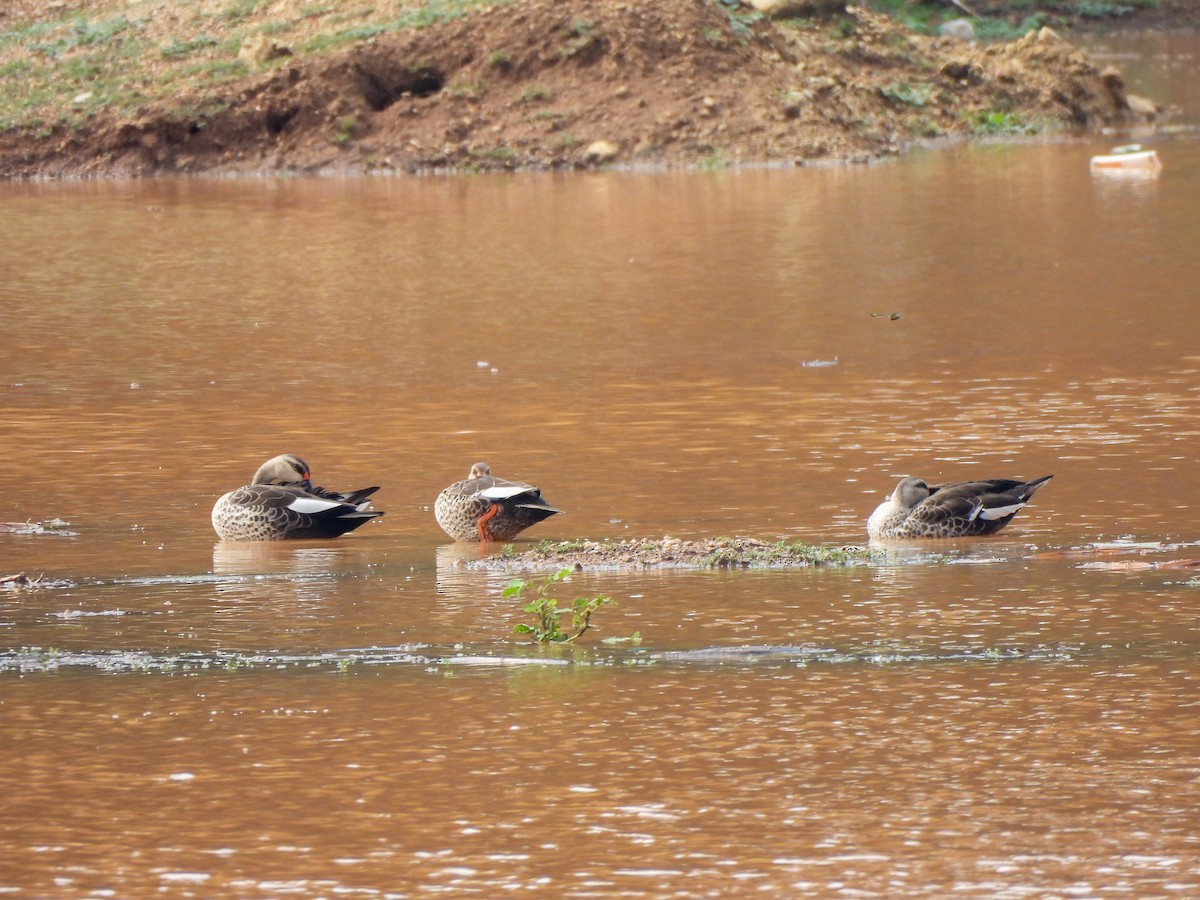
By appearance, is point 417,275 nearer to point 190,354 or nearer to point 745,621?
point 190,354

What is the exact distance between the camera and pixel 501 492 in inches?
374

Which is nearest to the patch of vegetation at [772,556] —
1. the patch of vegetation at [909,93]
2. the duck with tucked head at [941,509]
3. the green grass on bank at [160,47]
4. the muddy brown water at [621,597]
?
the muddy brown water at [621,597]

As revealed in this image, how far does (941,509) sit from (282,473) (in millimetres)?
3054

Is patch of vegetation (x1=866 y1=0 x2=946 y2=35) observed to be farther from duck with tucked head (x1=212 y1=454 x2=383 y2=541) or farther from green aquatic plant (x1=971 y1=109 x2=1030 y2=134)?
duck with tucked head (x1=212 y1=454 x2=383 y2=541)

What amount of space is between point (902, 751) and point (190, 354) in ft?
35.0

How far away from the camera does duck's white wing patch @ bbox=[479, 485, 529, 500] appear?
373 inches

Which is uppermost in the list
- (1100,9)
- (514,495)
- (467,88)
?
(1100,9)

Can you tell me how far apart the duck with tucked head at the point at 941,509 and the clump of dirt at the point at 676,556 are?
0.28 meters

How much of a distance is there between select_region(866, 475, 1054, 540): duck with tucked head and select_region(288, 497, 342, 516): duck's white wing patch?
238 centimetres

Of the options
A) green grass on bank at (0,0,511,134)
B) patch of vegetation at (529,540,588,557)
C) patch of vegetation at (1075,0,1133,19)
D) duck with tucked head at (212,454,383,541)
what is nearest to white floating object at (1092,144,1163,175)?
green grass on bank at (0,0,511,134)

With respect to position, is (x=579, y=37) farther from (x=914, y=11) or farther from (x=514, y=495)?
(x=914, y=11)

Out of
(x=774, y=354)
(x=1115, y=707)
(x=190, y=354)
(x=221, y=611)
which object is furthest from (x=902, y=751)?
(x=190, y=354)

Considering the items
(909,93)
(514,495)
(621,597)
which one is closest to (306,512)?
(514,495)

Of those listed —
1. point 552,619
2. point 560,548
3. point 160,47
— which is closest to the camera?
point 552,619
